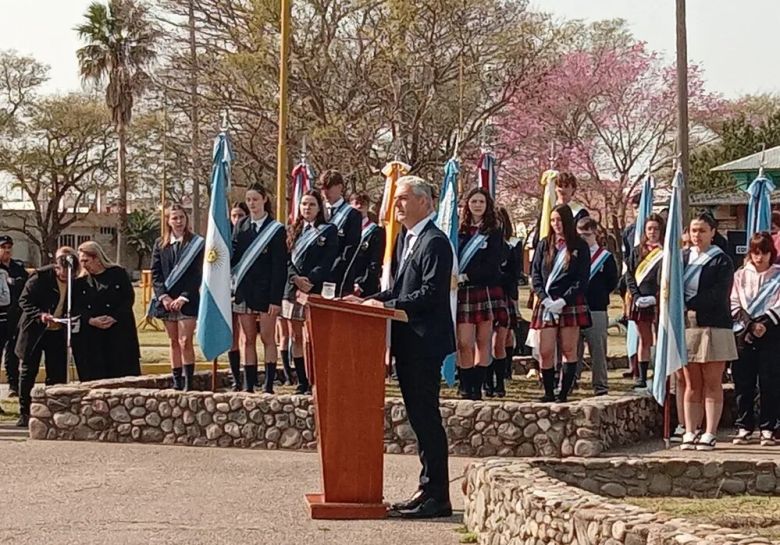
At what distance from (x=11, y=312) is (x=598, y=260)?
622 cm

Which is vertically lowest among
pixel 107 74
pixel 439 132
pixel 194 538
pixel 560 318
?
pixel 194 538

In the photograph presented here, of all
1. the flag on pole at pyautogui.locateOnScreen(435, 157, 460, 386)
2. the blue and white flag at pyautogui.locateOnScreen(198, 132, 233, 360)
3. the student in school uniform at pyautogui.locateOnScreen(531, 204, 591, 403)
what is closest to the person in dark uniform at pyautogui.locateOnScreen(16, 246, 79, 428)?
the blue and white flag at pyautogui.locateOnScreen(198, 132, 233, 360)

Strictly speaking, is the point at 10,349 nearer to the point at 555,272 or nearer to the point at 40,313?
the point at 40,313

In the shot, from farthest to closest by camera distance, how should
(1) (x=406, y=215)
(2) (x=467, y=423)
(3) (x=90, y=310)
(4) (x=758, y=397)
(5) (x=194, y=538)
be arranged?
1. (3) (x=90, y=310)
2. (4) (x=758, y=397)
3. (2) (x=467, y=423)
4. (1) (x=406, y=215)
5. (5) (x=194, y=538)

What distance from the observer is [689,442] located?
36.1 feet

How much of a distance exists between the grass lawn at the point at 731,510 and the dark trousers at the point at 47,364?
6.86 m

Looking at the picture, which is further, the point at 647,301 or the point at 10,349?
the point at 10,349

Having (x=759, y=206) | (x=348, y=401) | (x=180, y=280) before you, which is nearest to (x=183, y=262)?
(x=180, y=280)

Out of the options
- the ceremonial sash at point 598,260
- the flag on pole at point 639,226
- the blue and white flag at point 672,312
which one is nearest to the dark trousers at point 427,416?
the blue and white flag at point 672,312

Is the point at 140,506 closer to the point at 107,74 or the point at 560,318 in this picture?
the point at 560,318

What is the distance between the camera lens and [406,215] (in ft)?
26.8

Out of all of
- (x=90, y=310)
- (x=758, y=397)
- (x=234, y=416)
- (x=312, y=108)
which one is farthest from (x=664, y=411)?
(x=312, y=108)

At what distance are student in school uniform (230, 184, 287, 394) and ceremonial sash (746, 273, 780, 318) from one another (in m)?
4.10

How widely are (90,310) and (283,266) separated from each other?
2094 mm
